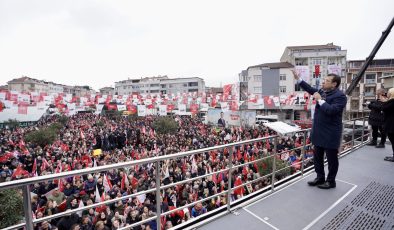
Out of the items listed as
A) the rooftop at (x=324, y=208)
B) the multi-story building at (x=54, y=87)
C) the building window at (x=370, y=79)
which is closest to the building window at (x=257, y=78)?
the building window at (x=370, y=79)

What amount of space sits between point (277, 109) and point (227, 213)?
4352 centimetres

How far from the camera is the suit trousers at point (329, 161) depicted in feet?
12.5

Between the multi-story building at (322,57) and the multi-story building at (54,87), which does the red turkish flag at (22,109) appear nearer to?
the multi-story building at (322,57)

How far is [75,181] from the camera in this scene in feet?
26.9

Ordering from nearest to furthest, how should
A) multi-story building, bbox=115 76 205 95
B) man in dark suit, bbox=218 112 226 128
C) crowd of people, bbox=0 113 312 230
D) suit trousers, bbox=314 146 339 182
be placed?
suit trousers, bbox=314 146 339 182 → crowd of people, bbox=0 113 312 230 → man in dark suit, bbox=218 112 226 128 → multi-story building, bbox=115 76 205 95

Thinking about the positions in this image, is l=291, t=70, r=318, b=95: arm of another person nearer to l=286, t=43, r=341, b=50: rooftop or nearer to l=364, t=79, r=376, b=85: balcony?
l=364, t=79, r=376, b=85: balcony

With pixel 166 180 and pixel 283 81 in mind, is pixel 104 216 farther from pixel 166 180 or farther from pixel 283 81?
pixel 283 81

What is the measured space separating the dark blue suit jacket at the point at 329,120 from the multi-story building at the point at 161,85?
78.3 meters

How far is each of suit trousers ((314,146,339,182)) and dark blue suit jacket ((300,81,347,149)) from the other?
211 mm

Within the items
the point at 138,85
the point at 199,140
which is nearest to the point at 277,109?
the point at 199,140

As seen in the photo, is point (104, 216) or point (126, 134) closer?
point (104, 216)

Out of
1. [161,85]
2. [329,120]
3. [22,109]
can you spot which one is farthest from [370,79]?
[161,85]

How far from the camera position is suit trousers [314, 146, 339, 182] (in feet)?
12.5

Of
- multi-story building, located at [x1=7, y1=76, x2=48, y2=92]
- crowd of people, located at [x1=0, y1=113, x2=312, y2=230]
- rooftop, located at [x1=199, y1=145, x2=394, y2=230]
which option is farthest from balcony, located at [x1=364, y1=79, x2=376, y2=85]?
multi-story building, located at [x1=7, y1=76, x2=48, y2=92]
